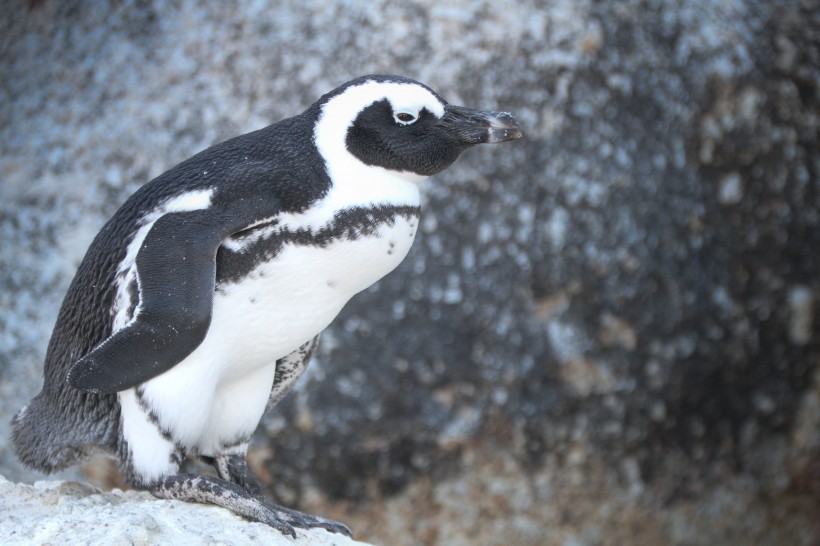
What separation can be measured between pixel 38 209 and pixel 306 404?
0.55 meters

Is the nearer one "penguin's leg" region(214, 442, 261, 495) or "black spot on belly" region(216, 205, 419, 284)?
"black spot on belly" region(216, 205, 419, 284)

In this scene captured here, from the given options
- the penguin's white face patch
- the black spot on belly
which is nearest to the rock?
the black spot on belly

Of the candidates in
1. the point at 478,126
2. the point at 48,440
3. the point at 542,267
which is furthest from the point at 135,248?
the point at 542,267

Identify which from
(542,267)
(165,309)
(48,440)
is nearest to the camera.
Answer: (165,309)

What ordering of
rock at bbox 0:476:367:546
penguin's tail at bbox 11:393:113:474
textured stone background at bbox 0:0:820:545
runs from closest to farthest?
rock at bbox 0:476:367:546
penguin's tail at bbox 11:393:113:474
textured stone background at bbox 0:0:820:545

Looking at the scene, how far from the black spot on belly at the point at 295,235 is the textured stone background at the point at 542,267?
2.41ft

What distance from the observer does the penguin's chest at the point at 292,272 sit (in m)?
1.04

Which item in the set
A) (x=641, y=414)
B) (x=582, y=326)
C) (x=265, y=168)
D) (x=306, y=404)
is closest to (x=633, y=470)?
(x=641, y=414)

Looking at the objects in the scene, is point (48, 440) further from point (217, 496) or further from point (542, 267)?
point (542, 267)

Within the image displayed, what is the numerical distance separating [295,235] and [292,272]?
0.12 feet

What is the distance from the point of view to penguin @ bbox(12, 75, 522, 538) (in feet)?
3.31

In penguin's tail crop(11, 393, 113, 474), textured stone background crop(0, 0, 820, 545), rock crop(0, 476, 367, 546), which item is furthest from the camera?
textured stone background crop(0, 0, 820, 545)

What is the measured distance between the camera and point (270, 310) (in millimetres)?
1068

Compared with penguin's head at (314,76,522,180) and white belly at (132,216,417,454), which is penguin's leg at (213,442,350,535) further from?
penguin's head at (314,76,522,180)
